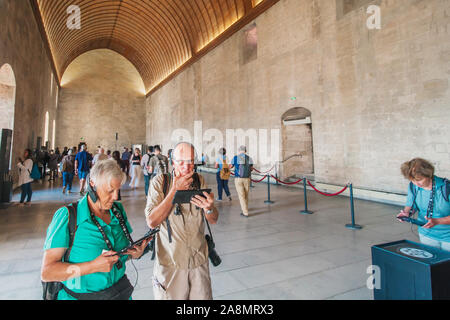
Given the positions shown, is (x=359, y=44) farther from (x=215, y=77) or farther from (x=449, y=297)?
(x=215, y=77)

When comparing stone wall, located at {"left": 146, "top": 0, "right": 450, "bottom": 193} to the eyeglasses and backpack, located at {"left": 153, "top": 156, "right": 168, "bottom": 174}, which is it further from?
the eyeglasses

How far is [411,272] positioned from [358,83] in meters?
8.22

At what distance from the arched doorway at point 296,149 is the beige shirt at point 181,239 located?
10.9m

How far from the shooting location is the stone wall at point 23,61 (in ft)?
26.7

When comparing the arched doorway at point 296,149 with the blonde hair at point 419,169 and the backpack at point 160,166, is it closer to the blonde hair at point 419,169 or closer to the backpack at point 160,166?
the backpack at point 160,166

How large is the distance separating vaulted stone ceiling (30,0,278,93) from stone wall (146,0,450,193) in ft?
10.0

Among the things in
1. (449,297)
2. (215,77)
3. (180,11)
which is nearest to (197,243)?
(449,297)

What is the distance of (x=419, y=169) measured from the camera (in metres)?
2.54

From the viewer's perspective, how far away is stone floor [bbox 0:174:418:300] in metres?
2.92

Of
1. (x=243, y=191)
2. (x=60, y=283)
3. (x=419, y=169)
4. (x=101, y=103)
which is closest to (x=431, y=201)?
(x=419, y=169)

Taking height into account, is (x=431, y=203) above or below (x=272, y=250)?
above

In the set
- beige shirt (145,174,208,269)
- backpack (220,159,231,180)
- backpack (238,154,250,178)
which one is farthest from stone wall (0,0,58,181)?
beige shirt (145,174,208,269)

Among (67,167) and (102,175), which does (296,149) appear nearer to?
(67,167)

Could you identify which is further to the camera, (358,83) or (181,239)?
(358,83)
